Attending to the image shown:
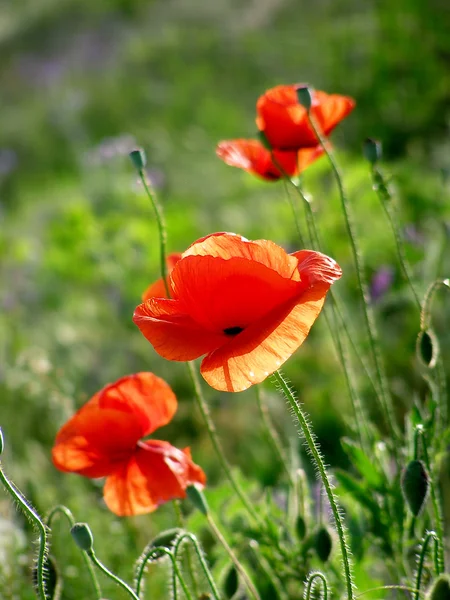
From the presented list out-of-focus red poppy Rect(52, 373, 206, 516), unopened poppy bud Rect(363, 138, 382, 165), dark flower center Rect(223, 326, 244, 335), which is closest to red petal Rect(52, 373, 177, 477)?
out-of-focus red poppy Rect(52, 373, 206, 516)

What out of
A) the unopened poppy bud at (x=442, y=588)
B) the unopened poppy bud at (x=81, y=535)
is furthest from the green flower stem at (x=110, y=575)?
the unopened poppy bud at (x=442, y=588)

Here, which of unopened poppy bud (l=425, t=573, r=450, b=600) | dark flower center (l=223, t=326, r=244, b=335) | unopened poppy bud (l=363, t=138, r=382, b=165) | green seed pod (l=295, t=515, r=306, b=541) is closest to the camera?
unopened poppy bud (l=425, t=573, r=450, b=600)

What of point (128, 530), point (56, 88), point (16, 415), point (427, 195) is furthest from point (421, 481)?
point (56, 88)

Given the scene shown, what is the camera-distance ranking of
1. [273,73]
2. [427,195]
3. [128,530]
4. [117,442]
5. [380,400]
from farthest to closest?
[273,73], [427,195], [128,530], [380,400], [117,442]

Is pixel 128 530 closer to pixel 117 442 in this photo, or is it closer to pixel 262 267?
pixel 117 442

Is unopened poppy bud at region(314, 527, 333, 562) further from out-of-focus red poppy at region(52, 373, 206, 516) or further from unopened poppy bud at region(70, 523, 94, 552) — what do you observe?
unopened poppy bud at region(70, 523, 94, 552)

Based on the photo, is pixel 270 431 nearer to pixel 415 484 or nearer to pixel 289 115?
pixel 415 484

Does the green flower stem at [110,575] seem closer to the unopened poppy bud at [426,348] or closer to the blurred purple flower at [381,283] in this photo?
the unopened poppy bud at [426,348]
